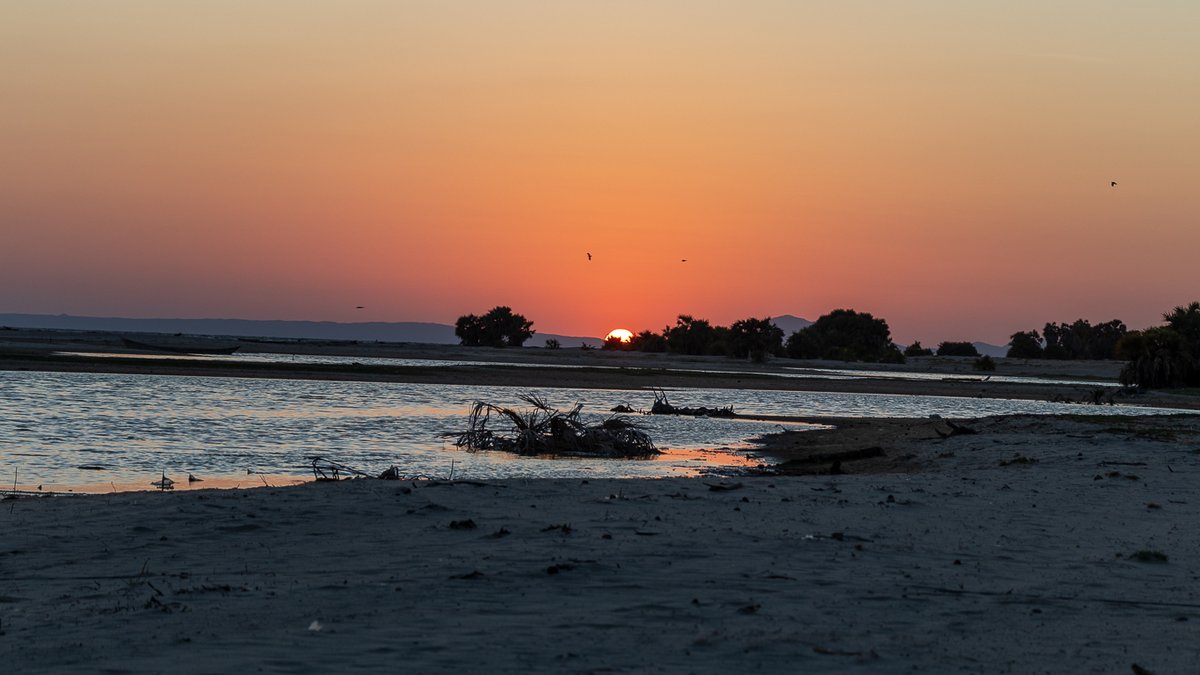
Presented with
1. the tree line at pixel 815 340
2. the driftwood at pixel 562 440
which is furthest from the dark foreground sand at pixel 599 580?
the tree line at pixel 815 340

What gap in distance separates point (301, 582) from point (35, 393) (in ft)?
99.5

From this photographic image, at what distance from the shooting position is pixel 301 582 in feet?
29.3

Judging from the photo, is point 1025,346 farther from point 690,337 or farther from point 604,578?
point 604,578

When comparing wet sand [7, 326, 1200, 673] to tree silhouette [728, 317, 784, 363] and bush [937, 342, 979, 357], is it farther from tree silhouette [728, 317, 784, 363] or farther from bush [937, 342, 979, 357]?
bush [937, 342, 979, 357]

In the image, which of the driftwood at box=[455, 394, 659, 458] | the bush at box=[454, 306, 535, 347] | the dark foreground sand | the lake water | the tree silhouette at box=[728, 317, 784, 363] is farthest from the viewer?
the bush at box=[454, 306, 535, 347]

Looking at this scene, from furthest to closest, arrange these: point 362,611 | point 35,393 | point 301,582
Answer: point 35,393 → point 301,582 → point 362,611

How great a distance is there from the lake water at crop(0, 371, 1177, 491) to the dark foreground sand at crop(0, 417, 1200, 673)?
232 inches

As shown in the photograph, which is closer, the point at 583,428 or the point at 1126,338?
the point at 583,428

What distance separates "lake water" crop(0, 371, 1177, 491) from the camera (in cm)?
1986

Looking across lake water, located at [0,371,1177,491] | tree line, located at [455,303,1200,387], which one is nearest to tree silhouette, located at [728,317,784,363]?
tree line, located at [455,303,1200,387]

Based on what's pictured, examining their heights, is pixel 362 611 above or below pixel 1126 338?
below

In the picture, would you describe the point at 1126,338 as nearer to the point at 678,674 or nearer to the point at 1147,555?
the point at 1147,555

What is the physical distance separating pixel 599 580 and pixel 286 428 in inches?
802

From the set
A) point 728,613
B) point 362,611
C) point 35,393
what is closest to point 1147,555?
point 728,613
